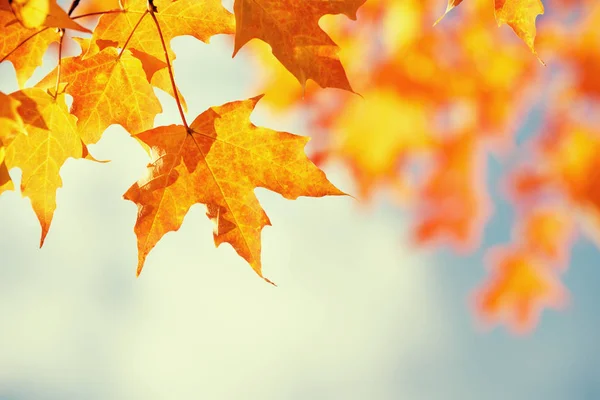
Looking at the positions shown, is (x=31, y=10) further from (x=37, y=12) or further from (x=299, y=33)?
(x=299, y=33)

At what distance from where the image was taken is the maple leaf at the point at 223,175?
107 centimetres

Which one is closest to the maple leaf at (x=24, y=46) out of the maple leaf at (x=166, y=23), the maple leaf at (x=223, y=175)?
the maple leaf at (x=166, y=23)

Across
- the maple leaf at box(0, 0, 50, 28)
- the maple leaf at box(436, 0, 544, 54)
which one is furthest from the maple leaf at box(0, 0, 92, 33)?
the maple leaf at box(436, 0, 544, 54)

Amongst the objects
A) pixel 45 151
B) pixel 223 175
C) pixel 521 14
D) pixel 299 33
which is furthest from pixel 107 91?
pixel 521 14

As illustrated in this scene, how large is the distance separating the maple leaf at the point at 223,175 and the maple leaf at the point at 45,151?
13 cm

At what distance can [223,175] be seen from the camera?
1.12m

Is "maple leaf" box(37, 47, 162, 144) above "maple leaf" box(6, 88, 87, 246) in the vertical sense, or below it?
above

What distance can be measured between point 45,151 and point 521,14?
0.85 meters

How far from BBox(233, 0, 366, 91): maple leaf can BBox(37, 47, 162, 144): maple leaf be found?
0.27 meters

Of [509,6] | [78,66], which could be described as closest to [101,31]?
[78,66]

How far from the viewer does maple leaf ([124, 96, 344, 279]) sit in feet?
3.51

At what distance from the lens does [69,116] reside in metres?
1.08

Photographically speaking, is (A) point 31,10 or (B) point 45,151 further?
(B) point 45,151

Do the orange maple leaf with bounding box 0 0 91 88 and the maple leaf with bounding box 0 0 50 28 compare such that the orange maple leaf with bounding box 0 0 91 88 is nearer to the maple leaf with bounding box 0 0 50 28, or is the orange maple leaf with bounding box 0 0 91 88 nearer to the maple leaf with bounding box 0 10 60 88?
the maple leaf with bounding box 0 10 60 88
